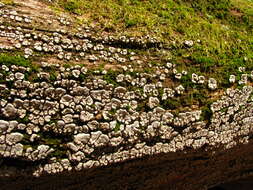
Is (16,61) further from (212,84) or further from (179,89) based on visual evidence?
(212,84)

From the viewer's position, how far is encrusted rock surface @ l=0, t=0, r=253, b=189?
85.9 inches

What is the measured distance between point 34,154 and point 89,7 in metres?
1.39

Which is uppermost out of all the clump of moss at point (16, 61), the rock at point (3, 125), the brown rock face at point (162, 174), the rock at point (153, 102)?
the clump of moss at point (16, 61)

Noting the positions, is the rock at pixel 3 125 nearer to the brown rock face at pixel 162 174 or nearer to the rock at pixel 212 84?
the brown rock face at pixel 162 174

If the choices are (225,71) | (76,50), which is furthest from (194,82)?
(76,50)

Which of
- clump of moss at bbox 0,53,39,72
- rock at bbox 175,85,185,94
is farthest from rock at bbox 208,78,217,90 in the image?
clump of moss at bbox 0,53,39,72

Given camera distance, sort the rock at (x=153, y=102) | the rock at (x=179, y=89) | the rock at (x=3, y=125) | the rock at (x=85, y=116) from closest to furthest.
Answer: the rock at (x=3, y=125) < the rock at (x=85, y=116) < the rock at (x=153, y=102) < the rock at (x=179, y=89)

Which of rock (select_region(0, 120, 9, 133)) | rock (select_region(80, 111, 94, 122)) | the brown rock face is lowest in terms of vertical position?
the brown rock face

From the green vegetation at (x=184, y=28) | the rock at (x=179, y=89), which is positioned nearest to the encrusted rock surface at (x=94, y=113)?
the rock at (x=179, y=89)

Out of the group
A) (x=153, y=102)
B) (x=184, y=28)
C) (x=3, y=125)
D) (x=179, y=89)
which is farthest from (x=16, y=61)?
(x=184, y=28)

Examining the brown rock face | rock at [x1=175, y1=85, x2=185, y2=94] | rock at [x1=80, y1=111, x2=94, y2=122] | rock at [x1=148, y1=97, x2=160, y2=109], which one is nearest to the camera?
rock at [x1=80, y1=111, x2=94, y2=122]

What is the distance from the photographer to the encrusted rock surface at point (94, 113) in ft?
A: 7.16

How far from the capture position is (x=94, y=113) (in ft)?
7.72

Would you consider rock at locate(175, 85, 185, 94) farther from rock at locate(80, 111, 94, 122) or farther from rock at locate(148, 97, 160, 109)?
rock at locate(80, 111, 94, 122)
